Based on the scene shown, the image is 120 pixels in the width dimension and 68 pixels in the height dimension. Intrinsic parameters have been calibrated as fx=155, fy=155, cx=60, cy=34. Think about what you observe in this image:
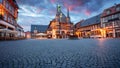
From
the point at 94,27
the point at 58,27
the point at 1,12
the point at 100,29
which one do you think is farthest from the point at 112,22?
the point at 1,12

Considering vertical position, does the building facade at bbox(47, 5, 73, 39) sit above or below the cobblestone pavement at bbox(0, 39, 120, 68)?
above

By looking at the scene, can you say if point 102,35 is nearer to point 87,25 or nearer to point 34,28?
point 87,25

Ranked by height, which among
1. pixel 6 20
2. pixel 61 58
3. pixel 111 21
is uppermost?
pixel 111 21

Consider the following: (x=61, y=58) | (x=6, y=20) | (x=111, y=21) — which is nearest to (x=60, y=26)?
(x=111, y=21)

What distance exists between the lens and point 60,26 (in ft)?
251

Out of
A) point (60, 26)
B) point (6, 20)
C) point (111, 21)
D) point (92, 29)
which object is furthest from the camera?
point (60, 26)

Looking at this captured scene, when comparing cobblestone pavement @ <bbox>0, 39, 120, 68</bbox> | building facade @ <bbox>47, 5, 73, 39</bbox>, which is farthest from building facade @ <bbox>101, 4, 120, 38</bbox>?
cobblestone pavement @ <bbox>0, 39, 120, 68</bbox>

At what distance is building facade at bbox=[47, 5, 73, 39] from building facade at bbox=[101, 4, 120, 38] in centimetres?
2280

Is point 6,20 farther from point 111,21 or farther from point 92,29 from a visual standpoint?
point 92,29

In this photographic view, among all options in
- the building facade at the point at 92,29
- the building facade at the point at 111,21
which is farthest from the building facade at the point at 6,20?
the building facade at the point at 92,29

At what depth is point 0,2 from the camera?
25.8 meters

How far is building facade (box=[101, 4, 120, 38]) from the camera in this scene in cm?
4988

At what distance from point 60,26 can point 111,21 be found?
29.3 meters

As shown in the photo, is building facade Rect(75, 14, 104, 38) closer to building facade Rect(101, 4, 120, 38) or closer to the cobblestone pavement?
building facade Rect(101, 4, 120, 38)
